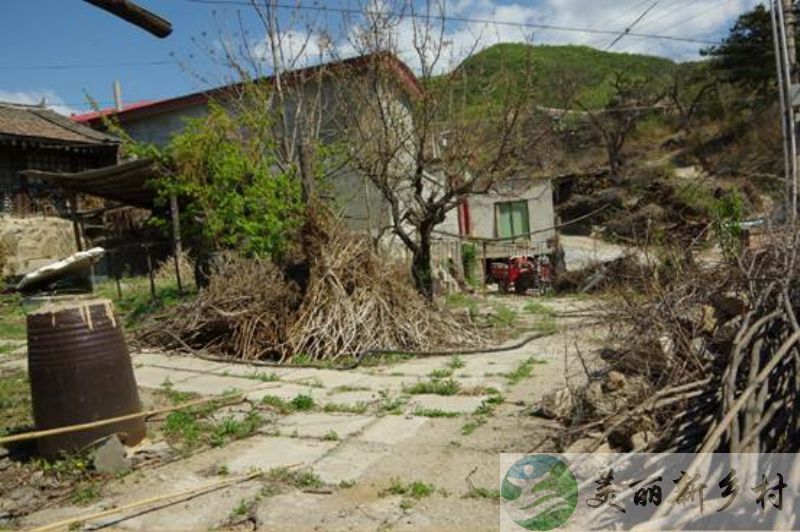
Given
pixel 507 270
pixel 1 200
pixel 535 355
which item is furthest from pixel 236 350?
pixel 1 200

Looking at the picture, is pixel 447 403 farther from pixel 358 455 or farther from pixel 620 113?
pixel 620 113

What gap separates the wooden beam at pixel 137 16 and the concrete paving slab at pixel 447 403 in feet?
9.85

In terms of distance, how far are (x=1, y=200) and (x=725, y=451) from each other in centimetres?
2134

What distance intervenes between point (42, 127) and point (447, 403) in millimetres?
20447

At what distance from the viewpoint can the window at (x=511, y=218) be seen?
24.7 meters

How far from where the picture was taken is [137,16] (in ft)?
9.80

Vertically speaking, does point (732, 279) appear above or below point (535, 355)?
above

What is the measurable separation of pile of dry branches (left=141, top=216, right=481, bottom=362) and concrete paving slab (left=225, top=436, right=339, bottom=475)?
278cm

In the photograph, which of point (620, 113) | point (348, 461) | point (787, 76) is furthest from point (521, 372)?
point (620, 113)

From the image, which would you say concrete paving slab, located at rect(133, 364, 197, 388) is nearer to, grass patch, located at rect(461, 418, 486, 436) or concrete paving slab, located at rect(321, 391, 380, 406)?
concrete paving slab, located at rect(321, 391, 380, 406)

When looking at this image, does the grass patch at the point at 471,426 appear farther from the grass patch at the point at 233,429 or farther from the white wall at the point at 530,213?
the white wall at the point at 530,213

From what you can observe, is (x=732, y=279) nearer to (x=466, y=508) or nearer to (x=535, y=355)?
(x=466, y=508)

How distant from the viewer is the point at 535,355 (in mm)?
7016

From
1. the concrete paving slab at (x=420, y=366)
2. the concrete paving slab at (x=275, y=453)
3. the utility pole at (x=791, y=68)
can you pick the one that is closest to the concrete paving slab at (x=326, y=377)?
the concrete paving slab at (x=420, y=366)
